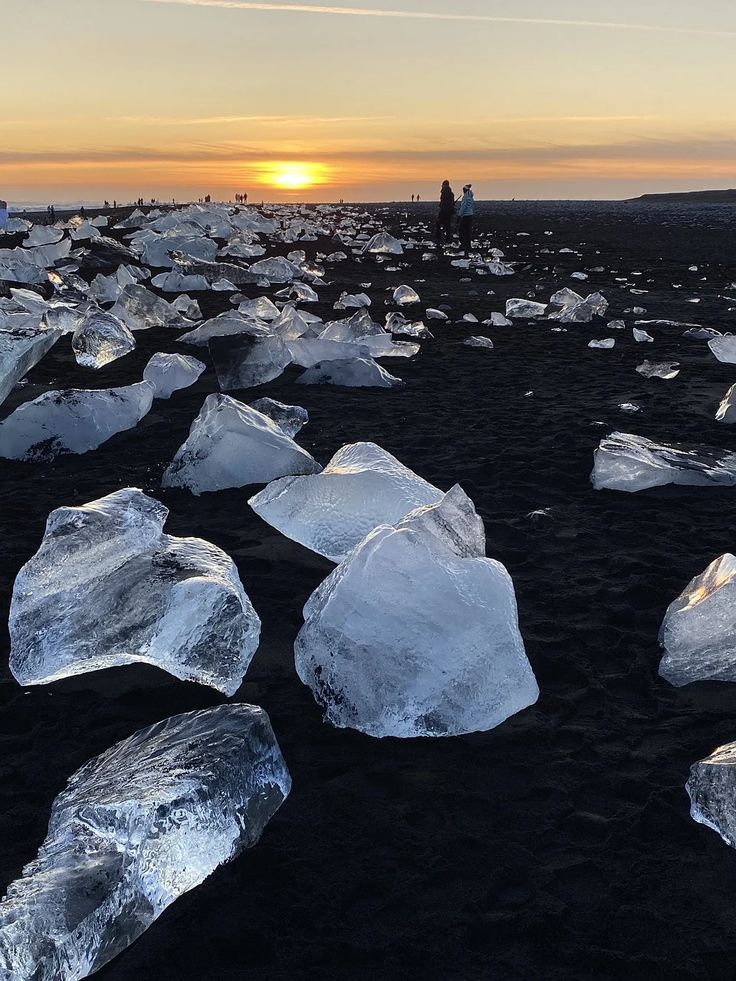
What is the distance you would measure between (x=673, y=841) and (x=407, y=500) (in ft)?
4.41

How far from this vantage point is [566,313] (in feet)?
25.2

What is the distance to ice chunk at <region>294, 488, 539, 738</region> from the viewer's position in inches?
68.6

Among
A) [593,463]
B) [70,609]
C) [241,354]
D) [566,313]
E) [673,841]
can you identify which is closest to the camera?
[673,841]

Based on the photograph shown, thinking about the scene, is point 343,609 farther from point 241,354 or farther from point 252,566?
point 241,354

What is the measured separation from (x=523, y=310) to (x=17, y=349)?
5.50 m

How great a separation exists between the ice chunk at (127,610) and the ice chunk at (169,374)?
2.47 m

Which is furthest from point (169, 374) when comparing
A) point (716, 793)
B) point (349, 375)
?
point (716, 793)

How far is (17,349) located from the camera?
3791 mm

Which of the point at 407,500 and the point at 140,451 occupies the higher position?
the point at 407,500

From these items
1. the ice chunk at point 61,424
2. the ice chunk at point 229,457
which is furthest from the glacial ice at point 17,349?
the ice chunk at point 229,457

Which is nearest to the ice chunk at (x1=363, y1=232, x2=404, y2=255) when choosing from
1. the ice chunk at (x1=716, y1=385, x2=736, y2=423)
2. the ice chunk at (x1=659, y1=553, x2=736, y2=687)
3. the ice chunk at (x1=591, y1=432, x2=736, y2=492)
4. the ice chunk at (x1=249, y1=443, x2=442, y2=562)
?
the ice chunk at (x1=716, y1=385, x2=736, y2=423)

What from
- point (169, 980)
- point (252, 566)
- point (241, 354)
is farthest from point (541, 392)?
point (169, 980)

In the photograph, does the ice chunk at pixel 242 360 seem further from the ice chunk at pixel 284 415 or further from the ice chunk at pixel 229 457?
the ice chunk at pixel 229 457

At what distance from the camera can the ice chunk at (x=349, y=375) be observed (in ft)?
16.1
